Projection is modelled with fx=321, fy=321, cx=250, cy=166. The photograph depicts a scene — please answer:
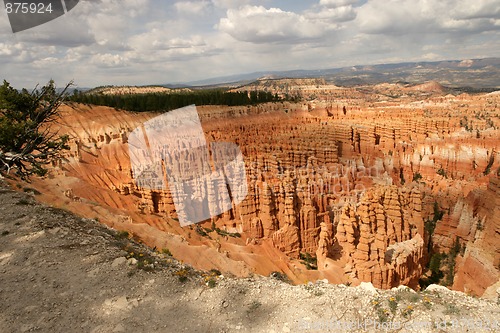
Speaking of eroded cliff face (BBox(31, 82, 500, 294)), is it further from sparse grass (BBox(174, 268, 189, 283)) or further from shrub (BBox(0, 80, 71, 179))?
sparse grass (BBox(174, 268, 189, 283))

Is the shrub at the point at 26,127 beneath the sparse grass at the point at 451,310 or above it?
above

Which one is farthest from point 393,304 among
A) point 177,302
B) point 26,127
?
point 26,127

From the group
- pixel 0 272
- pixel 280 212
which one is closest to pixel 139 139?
pixel 280 212

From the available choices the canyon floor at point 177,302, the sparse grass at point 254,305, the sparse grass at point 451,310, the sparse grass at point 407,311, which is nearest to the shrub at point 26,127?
the canyon floor at point 177,302

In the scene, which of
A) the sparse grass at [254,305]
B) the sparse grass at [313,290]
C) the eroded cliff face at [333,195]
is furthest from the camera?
the eroded cliff face at [333,195]

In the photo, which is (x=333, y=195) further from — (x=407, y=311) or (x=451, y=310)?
(x=407, y=311)

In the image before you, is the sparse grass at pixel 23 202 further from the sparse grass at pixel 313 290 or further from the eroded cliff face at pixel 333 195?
the sparse grass at pixel 313 290

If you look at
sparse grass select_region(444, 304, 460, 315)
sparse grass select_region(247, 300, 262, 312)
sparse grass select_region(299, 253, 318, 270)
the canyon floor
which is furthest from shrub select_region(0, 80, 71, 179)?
sparse grass select_region(299, 253, 318, 270)
